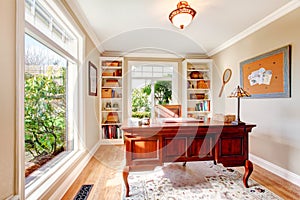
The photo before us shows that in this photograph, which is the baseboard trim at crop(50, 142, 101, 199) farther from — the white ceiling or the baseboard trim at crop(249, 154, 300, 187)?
the baseboard trim at crop(249, 154, 300, 187)

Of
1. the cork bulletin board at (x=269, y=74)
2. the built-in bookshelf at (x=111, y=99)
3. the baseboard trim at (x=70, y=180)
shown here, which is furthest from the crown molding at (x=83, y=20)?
the cork bulletin board at (x=269, y=74)

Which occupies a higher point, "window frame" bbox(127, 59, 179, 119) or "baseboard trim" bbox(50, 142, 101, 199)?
"window frame" bbox(127, 59, 179, 119)

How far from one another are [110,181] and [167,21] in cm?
261

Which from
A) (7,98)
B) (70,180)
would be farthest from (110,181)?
(7,98)

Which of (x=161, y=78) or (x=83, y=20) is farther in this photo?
(x=161, y=78)

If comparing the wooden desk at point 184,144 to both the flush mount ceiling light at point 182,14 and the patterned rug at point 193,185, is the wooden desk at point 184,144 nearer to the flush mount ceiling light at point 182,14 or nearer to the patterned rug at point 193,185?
the patterned rug at point 193,185

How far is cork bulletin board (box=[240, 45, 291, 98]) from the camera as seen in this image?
99.0 inches

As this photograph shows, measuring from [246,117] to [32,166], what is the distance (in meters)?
3.44

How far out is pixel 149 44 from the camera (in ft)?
13.7

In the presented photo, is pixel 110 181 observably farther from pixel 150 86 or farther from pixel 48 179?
pixel 150 86

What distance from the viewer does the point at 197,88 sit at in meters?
4.86

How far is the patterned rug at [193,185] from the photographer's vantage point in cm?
202

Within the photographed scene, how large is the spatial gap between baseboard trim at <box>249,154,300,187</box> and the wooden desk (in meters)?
0.73

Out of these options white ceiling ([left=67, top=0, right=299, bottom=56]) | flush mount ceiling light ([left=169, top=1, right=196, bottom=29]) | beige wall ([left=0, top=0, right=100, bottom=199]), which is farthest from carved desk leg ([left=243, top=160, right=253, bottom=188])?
beige wall ([left=0, top=0, right=100, bottom=199])
